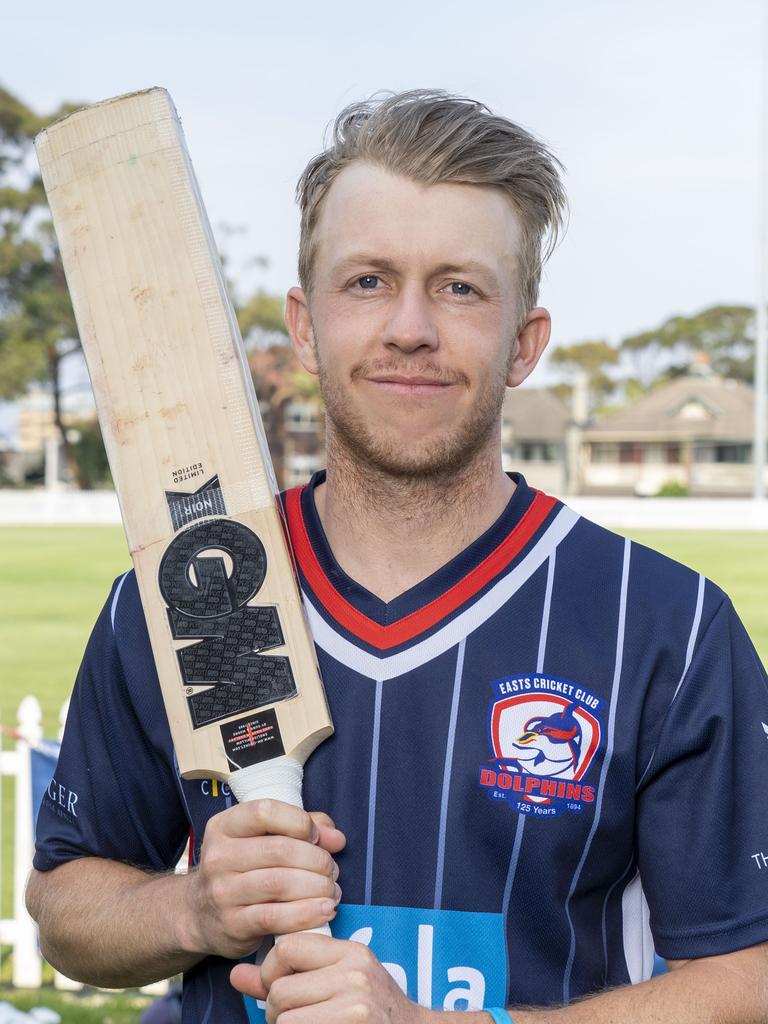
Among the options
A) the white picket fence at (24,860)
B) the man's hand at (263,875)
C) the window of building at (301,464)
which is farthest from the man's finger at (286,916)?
the window of building at (301,464)

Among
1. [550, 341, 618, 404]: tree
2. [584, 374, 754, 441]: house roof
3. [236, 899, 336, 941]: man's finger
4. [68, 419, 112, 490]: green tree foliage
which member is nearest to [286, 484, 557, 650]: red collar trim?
[236, 899, 336, 941]: man's finger

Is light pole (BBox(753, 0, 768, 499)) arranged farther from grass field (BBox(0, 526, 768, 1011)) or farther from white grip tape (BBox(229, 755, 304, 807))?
white grip tape (BBox(229, 755, 304, 807))

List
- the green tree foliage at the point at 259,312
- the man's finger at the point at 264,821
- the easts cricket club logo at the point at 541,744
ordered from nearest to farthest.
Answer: the man's finger at the point at 264,821 → the easts cricket club logo at the point at 541,744 → the green tree foliage at the point at 259,312

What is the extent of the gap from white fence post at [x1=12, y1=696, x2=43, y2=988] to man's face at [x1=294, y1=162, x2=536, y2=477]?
10.4 feet

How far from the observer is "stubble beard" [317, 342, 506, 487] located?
5.38ft

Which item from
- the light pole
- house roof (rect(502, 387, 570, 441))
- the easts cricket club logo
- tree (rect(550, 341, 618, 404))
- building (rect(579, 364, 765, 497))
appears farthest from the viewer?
tree (rect(550, 341, 618, 404))

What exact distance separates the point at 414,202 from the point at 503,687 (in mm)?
653

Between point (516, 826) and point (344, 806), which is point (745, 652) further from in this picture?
point (344, 806)

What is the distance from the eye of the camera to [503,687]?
5.23 feet

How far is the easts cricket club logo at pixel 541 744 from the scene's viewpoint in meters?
1.54

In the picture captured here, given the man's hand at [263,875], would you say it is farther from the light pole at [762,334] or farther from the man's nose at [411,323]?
the light pole at [762,334]

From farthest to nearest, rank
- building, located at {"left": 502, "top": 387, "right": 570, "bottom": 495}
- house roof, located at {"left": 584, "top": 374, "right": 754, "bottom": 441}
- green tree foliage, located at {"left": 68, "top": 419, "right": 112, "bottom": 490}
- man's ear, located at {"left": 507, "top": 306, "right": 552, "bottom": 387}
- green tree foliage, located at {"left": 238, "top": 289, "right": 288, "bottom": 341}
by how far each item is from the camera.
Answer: building, located at {"left": 502, "top": 387, "right": 570, "bottom": 495}
house roof, located at {"left": 584, "top": 374, "right": 754, "bottom": 441}
green tree foliage, located at {"left": 238, "top": 289, "right": 288, "bottom": 341}
green tree foliage, located at {"left": 68, "top": 419, "right": 112, "bottom": 490}
man's ear, located at {"left": 507, "top": 306, "right": 552, "bottom": 387}

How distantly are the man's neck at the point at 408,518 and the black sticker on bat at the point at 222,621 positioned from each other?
5.7 inches

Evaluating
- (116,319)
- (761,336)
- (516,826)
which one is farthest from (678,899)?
(761,336)
